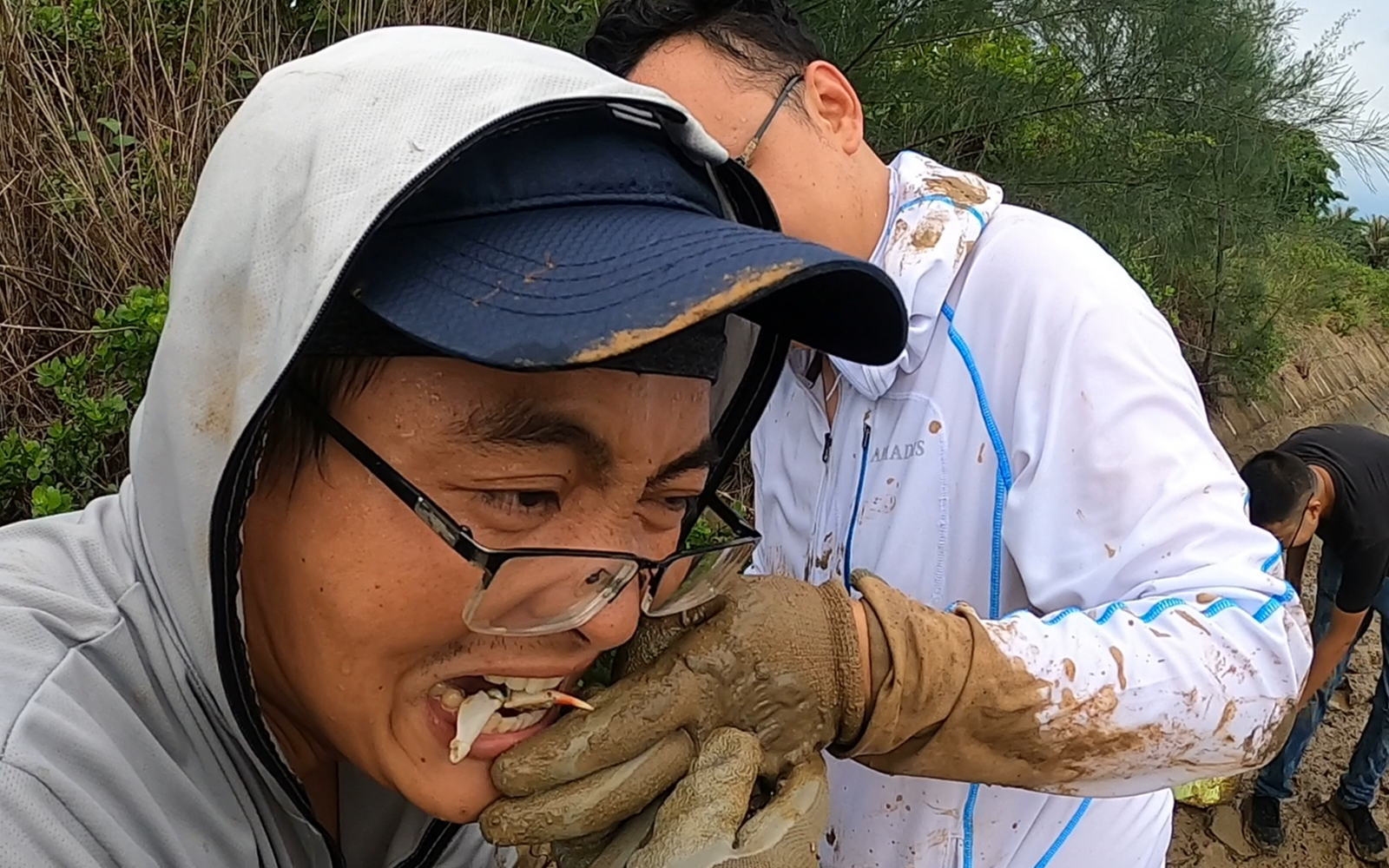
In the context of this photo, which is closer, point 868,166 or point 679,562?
point 679,562

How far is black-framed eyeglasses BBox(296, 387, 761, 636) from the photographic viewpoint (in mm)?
1080

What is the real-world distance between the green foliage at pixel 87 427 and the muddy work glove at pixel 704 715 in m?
2.10

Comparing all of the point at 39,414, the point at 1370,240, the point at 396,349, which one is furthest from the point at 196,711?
the point at 1370,240

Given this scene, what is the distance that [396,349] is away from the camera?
1.04 m

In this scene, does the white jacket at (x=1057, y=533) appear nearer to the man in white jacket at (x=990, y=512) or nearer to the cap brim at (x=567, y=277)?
the man in white jacket at (x=990, y=512)

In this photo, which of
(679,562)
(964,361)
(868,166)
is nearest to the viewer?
(679,562)

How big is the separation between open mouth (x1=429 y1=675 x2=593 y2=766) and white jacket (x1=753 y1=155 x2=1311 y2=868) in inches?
25.1

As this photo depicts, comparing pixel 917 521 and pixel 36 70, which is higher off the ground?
pixel 917 521

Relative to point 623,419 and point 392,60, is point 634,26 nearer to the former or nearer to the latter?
point 392,60

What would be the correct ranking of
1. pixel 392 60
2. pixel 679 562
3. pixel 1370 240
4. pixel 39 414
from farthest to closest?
pixel 1370 240
pixel 39 414
pixel 679 562
pixel 392 60

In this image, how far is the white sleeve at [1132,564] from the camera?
1446 mm

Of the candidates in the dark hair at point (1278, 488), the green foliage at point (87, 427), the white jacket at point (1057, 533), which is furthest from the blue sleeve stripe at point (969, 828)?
the dark hair at point (1278, 488)

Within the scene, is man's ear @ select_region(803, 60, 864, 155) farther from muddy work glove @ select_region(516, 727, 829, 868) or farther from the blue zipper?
muddy work glove @ select_region(516, 727, 829, 868)

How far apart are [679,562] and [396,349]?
462 mm
